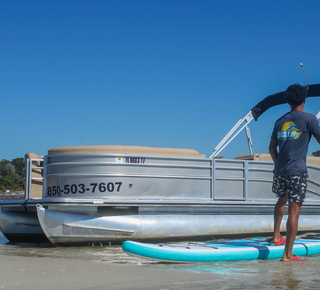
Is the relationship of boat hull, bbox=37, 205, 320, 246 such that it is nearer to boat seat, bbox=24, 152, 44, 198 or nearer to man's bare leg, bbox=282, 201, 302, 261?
boat seat, bbox=24, 152, 44, 198

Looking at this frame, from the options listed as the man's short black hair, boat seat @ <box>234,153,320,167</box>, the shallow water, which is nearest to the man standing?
the man's short black hair

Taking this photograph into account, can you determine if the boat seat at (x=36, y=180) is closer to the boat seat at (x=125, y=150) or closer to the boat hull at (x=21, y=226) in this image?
the boat hull at (x=21, y=226)

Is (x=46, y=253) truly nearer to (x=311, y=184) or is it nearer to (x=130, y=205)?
(x=130, y=205)

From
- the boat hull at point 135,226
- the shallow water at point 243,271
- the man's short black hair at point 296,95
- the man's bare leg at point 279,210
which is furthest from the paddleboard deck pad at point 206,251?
the boat hull at point 135,226

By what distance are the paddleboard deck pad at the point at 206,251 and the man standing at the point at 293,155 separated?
319mm

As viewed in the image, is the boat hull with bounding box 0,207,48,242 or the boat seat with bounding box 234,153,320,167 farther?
the boat seat with bounding box 234,153,320,167

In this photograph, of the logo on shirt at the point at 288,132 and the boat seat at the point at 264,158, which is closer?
the logo on shirt at the point at 288,132

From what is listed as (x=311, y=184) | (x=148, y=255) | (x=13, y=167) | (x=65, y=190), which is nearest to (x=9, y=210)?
(x=65, y=190)

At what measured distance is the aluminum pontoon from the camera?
22.2 ft

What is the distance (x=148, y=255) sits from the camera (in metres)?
4.57

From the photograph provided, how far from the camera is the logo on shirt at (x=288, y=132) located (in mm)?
4499

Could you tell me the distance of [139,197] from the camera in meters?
7.25

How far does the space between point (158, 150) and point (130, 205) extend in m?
1.14

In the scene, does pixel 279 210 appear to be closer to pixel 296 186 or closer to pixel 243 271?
pixel 296 186
